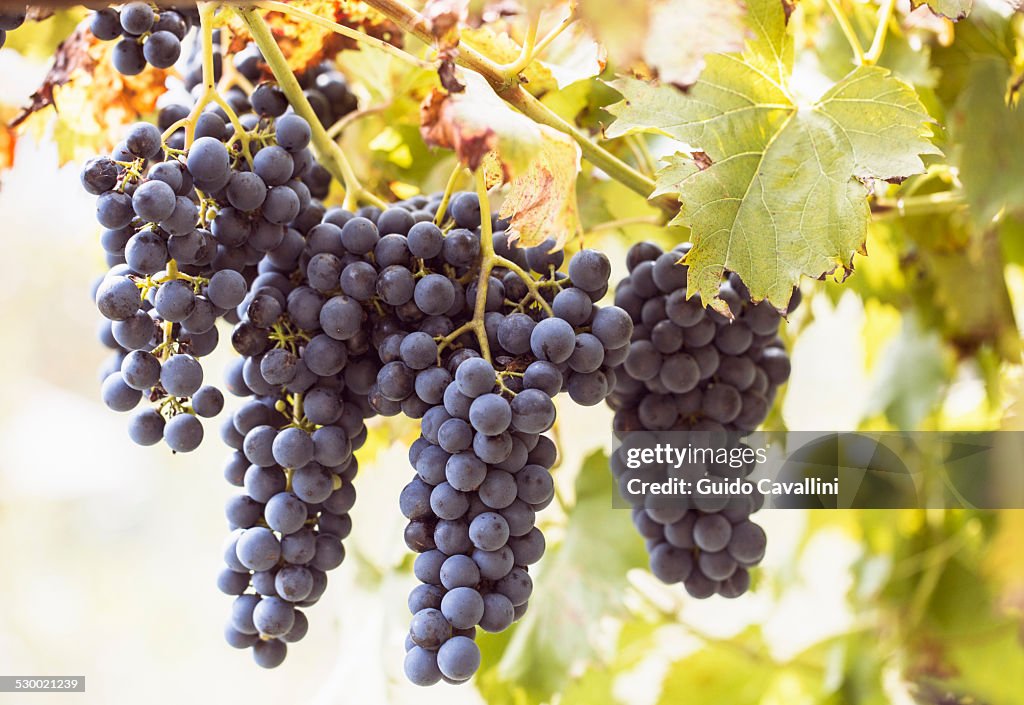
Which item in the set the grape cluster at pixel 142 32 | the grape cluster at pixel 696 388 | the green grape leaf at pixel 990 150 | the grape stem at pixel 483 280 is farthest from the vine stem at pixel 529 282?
the green grape leaf at pixel 990 150

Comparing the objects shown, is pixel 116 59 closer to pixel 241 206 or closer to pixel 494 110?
pixel 241 206

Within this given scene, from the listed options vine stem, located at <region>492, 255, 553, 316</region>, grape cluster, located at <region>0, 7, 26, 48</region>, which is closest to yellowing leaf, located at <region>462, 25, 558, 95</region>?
vine stem, located at <region>492, 255, 553, 316</region>

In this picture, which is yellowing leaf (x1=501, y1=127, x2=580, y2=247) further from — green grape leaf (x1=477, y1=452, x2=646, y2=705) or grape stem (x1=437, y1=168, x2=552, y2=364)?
green grape leaf (x1=477, y1=452, x2=646, y2=705)

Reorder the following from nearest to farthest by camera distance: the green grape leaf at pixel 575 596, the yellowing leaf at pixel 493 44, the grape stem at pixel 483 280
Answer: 1. the grape stem at pixel 483 280
2. the yellowing leaf at pixel 493 44
3. the green grape leaf at pixel 575 596

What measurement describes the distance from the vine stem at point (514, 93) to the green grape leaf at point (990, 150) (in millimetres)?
229

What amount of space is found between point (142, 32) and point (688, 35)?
0.33m

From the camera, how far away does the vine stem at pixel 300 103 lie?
0.48 meters

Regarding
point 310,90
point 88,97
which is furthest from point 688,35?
point 88,97

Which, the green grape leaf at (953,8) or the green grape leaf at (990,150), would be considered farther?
the green grape leaf at (990,150)

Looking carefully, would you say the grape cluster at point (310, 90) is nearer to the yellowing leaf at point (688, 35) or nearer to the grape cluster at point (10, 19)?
the grape cluster at point (10, 19)

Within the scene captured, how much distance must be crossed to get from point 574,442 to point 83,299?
96 centimetres

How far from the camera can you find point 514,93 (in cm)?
49

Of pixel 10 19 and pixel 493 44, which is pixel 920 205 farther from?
pixel 10 19

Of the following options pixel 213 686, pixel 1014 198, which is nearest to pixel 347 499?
pixel 1014 198
